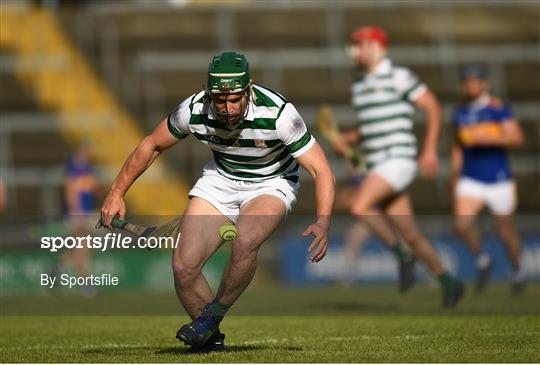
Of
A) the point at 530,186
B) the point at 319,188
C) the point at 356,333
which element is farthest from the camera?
the point at 530,186

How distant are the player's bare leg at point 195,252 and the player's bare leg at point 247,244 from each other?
17cm

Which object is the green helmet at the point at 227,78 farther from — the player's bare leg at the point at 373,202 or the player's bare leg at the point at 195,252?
the player's bare leg at the point at 373,202

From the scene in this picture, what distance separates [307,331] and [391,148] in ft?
9.93

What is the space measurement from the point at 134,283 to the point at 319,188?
407 inches

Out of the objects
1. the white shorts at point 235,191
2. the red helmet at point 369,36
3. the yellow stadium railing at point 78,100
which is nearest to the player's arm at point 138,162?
the white shorts at point 235,191

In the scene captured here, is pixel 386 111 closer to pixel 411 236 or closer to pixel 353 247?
pixel 411 236

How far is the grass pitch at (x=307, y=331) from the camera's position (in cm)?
736

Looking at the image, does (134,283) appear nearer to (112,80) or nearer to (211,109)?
(112,80)

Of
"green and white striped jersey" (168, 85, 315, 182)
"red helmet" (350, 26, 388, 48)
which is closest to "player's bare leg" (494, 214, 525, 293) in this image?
"red helmet" (350, 26, 388, 48)

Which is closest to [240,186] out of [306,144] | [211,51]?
[306,144]

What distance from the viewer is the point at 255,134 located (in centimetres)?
751

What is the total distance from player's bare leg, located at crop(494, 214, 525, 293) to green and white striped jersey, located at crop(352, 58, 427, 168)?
2895mm

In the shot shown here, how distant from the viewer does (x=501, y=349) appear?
7500 millimetres

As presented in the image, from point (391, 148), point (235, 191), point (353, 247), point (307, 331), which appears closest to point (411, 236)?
point (391, 148)
